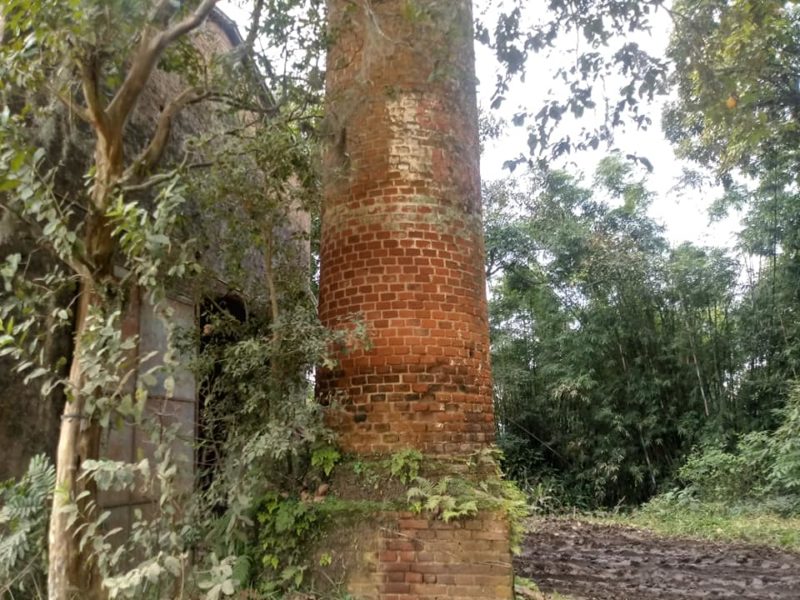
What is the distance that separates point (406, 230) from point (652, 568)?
204 inches

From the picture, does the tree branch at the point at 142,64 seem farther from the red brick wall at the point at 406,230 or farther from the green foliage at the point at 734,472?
the green foliage at the point at 734,472

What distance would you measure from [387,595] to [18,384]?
274 cm

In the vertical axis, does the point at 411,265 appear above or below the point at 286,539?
above

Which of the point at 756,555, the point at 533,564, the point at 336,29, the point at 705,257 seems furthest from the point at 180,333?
the point at 705,257

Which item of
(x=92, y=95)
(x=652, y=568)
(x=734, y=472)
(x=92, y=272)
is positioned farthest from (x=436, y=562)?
(x=734, y=472)

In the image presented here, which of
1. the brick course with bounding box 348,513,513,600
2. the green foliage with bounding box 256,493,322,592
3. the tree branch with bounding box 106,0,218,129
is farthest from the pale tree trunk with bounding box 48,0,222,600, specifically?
the brick course with bounding box 348,513,513,600

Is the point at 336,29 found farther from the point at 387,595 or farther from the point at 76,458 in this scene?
the point at 387,595

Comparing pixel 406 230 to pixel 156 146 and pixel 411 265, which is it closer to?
pixel 411 265

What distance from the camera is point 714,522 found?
1162 cm

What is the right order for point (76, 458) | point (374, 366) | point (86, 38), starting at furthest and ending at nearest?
point (374, 366) → point (86, 38) → point (76, 458)

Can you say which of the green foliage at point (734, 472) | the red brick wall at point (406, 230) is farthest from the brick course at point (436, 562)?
the green foliage at point (734, 472)

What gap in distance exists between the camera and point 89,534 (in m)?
3.46

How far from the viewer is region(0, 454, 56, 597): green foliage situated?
400 cm

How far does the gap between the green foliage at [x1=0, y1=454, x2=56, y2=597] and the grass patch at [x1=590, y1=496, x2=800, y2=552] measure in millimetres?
9122
